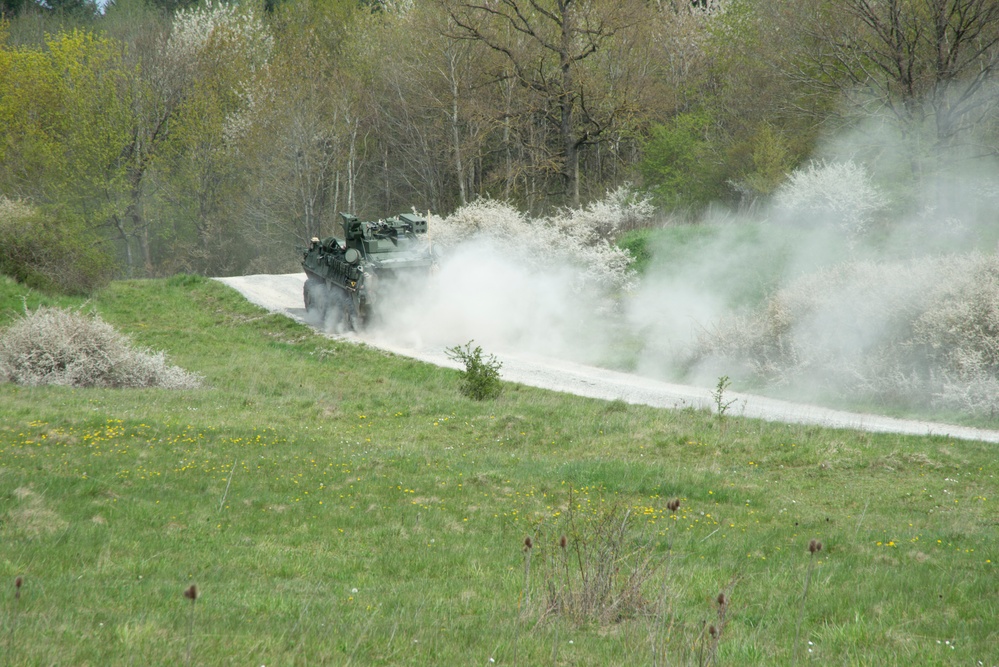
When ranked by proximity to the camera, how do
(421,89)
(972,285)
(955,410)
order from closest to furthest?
1. (955,410)
2. (972,285)
3. (421,89)

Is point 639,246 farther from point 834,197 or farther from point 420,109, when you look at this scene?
point 420,109

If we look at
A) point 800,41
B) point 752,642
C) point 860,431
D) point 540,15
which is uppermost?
point 540,15

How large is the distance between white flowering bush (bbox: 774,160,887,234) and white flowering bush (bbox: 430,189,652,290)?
5.71 meters

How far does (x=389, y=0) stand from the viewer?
53625 mm

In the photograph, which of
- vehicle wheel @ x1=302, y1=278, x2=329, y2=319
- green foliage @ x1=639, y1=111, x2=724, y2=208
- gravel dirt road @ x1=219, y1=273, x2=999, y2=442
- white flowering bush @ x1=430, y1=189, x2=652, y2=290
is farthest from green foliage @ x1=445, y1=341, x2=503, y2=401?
green foliage @ x1=639, y1=111, x2=724, y2=208

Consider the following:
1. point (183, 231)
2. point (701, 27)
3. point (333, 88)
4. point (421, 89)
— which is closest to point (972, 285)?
point (701, 27)

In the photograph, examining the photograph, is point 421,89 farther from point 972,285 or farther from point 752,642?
point 752,642

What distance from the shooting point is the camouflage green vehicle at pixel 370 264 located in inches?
967

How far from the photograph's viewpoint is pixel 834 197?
27266 mm

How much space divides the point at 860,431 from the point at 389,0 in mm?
47062

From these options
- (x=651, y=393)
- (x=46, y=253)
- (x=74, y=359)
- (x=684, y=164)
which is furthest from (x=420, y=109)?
(x=651, y=393)

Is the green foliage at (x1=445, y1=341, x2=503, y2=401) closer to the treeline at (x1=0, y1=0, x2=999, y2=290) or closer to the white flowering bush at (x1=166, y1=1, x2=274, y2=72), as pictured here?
the treeline at (x1=0, y1=0, x2=999, y2=290)

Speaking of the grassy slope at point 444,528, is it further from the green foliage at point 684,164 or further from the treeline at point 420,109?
the green foliage at point 684,164

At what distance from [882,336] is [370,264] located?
13385mm
